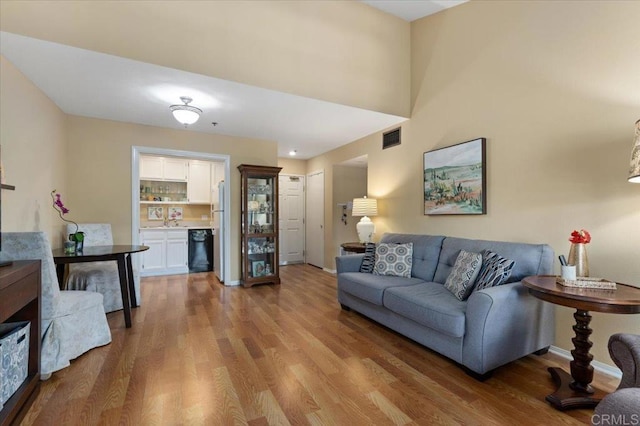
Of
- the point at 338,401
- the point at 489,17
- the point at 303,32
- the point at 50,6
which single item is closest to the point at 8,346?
the point at 338,401

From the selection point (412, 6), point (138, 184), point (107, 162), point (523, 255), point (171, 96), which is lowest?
point (523, 255)

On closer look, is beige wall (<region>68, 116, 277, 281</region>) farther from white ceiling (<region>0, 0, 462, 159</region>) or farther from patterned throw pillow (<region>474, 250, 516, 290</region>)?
patterned throw pillow (<region>474, 250, 516, 290</region>)

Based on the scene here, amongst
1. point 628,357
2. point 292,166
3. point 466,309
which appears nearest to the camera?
point 628,357

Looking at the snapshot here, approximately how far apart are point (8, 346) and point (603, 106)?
13.7 feet

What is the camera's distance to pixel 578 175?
7.44 ft

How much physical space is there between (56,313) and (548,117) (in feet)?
13.8

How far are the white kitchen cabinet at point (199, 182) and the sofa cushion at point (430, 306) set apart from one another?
4.61 metres

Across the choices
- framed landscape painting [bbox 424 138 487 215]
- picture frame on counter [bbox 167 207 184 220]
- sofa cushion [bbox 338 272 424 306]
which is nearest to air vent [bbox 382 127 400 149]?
framed landscape painting [bbox 424 138 487 215]

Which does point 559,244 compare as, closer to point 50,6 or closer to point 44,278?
point 44,278

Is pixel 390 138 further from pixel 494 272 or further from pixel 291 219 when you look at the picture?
pixel 291 219

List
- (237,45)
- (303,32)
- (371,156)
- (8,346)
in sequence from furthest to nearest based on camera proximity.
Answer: (371,156) → (303,32) → (237,45) → (8,346)

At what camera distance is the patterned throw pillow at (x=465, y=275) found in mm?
2342

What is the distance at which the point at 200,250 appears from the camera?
222 inches

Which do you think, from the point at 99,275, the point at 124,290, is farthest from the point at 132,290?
the point at 124,290
